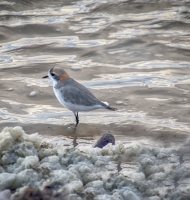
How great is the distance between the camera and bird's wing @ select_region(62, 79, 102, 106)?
7.21 m

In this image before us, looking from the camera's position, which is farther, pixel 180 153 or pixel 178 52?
pixel 178 52

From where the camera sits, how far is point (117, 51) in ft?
33.0

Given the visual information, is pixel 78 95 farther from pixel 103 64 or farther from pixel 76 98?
pixel 103 64

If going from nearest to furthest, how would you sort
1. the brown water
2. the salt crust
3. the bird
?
the salt crust < the bird < the brown water

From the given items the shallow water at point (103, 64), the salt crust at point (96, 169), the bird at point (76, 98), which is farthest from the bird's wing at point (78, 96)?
the salt crust at point (96, 169)

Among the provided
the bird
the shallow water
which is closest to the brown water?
the shallow water

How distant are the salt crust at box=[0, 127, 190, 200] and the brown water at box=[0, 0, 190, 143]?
116 centimetres

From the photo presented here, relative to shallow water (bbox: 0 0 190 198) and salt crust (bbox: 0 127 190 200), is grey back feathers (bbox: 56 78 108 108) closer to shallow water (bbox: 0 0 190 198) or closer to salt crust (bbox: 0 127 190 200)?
shallow water (bbox: 0 0 190 198)

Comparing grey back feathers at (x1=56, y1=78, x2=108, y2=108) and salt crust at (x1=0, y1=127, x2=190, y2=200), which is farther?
grey back feathers at (x1=56, y1=78, x2=108, y2=108)

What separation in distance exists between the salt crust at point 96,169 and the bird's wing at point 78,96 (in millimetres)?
1601

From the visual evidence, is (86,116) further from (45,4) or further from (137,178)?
(45,4)

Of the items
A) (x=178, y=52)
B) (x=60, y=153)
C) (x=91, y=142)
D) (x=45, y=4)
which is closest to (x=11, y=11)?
(x=45, y=4)

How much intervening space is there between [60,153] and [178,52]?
5.16 m

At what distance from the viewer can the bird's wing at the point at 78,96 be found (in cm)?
721
